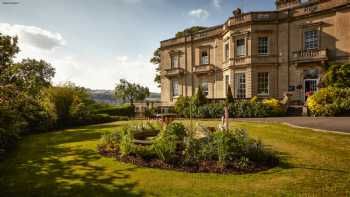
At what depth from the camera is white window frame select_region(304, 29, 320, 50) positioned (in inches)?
840

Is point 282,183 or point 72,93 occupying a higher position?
point 72,93

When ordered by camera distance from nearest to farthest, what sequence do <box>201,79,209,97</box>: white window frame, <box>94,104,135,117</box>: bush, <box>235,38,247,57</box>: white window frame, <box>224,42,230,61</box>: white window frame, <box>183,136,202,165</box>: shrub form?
<box>183,136,202,165</box>: shrub < <box>235,38,247,57</box>: white window frame < <box>94,104,135,117</box>: bush < <box>224,42,230,61</box>: white window frame < <box>201,79,209,97</box>: white window frame

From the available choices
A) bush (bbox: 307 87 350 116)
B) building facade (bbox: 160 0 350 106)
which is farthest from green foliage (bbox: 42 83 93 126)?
bush (bbox: 307 87 350 116)

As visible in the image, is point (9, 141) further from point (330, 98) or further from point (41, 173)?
point (330, 98)

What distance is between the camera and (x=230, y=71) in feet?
79.9

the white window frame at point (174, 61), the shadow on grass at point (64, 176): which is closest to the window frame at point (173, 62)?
the white window frame at point (174, 61)

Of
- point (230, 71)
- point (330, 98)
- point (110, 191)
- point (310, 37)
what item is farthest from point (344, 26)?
point (110, 191)

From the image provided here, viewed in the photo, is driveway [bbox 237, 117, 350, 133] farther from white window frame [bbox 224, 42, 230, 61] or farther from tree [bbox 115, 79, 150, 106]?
tree [bbox 115, 79, 150, 106]

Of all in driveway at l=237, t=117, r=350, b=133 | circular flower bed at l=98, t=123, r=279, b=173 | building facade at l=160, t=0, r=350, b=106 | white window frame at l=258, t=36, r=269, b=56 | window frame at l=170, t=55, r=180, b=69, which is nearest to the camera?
circular flower bed at l=98, t=123, r=279, b=173

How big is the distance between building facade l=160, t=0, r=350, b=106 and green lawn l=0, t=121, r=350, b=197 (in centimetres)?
1536

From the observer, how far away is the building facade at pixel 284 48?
20328 millimetres

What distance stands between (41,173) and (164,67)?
1128 inches

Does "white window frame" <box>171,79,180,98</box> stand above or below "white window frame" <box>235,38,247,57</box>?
→ below

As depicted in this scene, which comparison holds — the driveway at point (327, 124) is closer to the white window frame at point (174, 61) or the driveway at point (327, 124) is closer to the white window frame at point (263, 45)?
the white window frame at point (263, 45)
